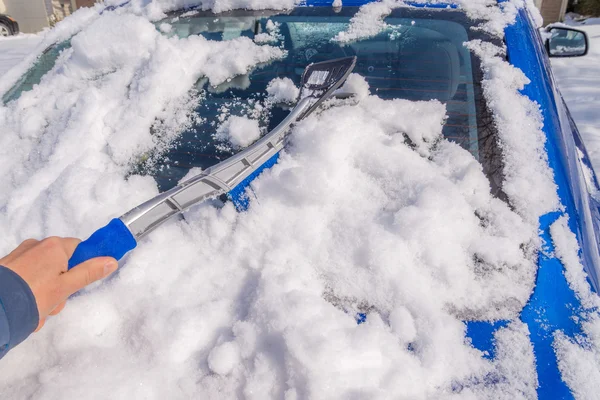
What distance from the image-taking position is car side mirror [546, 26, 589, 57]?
298 cm

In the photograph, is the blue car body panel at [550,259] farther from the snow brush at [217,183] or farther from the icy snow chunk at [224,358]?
the snow brush at [217,183]

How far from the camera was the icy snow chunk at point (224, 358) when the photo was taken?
A: 1.08 meters

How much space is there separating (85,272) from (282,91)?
37.6 inches

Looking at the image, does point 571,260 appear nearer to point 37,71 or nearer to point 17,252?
point 17,252

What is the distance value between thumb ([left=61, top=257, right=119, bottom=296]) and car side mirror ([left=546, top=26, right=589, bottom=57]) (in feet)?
9.80

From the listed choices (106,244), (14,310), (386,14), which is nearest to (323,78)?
(386,14)

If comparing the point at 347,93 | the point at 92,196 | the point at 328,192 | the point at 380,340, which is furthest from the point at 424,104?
the point at 92,196

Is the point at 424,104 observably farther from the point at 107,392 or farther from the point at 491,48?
the point at 107,392

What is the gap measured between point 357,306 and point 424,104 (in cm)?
75

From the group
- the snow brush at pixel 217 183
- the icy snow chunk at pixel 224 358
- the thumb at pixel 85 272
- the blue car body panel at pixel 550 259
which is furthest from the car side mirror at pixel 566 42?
the thumb at pixel 85 272

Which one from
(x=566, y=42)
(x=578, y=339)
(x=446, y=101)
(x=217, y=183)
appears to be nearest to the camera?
(x=578, y=339)

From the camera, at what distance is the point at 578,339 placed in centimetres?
104

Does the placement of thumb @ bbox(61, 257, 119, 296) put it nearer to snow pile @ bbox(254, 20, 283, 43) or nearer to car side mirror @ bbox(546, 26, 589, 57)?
snow pile @ bbox(254, 20, 283, 43)

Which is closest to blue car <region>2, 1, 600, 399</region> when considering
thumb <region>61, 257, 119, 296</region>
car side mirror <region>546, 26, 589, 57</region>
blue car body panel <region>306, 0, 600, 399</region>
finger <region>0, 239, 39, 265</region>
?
blue car body panel <region>306, 0, 600, 399</region>
